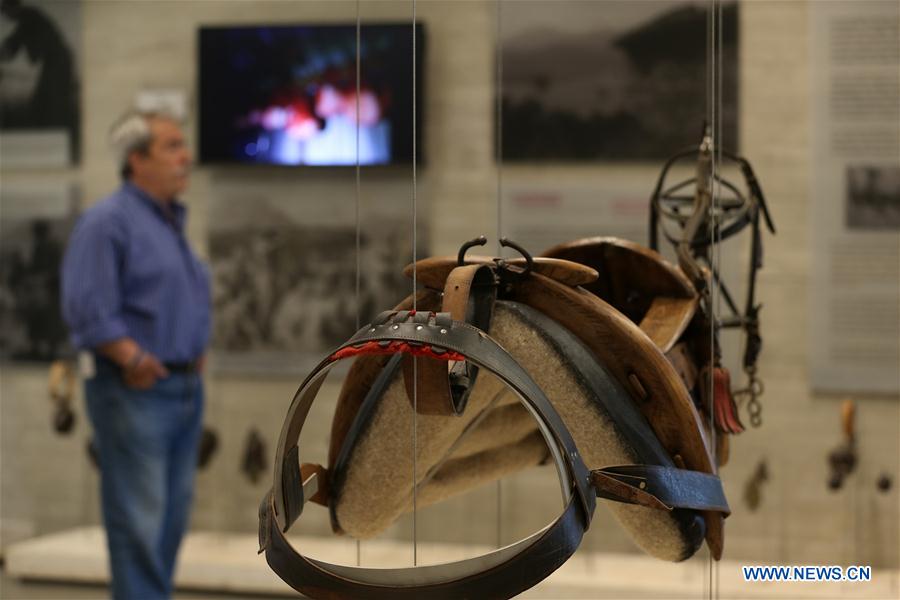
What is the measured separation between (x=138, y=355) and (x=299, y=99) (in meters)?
1.20

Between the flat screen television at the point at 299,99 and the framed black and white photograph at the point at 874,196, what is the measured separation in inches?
53.0

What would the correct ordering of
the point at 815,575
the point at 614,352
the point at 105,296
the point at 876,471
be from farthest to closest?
1. the point at 876,471
2. the point at 105,296
3. the point at 815,575
4. the point at 614,352

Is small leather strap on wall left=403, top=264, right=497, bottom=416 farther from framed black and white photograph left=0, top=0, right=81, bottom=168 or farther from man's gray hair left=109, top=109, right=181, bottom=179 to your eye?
framed black and white photograph left=0, top=0, right=81, bottom=168

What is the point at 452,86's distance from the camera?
153 inches

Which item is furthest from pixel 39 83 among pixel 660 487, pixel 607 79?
pixel 660 487

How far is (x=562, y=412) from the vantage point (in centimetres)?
135

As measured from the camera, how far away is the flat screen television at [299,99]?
387 cm

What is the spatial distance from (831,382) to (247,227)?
199 cm

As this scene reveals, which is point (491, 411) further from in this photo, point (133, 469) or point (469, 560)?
point (133, 469)

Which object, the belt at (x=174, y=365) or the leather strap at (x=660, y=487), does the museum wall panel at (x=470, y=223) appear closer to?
the belt at (x=174, y=365)

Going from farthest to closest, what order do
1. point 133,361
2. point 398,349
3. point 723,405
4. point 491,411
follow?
point 133,361
point 723,405
point 491,411
point 398,349

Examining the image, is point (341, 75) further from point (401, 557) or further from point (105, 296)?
point (401, 557)

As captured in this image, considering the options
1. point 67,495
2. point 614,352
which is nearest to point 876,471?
point 614,352

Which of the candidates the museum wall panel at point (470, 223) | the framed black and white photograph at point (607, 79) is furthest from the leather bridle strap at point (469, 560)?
the framed black and white photograph at point (607, 79)
